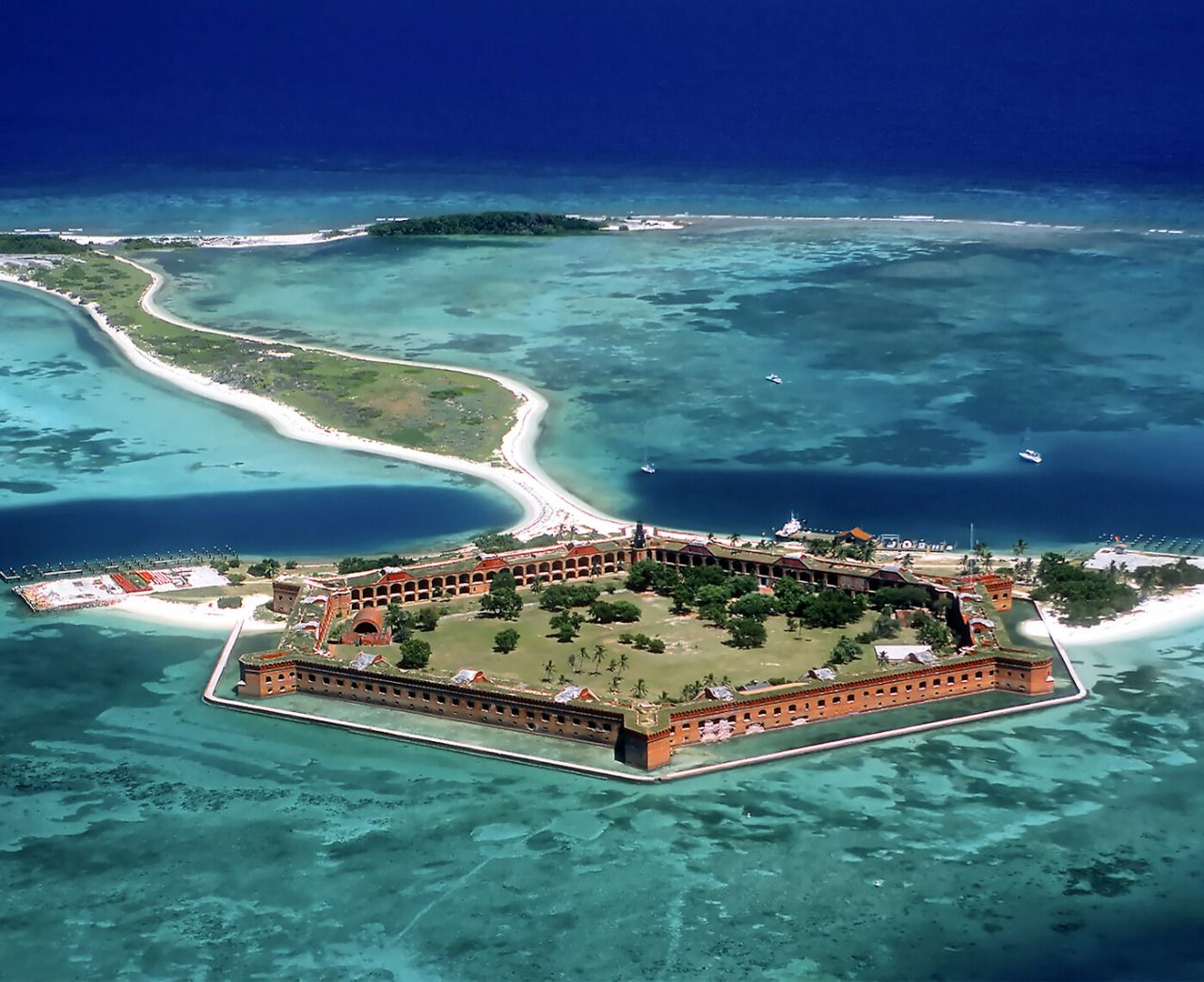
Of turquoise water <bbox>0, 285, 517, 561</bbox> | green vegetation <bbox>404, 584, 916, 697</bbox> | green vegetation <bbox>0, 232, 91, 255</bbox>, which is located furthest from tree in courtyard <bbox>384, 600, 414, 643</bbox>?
green vegetation <bbox>0, 232, 91, 255</bbox>

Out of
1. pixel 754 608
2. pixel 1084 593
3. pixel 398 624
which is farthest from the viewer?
pixel 1084 593

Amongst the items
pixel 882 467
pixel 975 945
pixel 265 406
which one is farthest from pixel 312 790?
pixel 265 406

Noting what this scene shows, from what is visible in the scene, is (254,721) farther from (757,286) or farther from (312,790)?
(757,286)

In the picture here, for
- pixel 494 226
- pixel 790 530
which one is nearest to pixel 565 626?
pixel 790 530

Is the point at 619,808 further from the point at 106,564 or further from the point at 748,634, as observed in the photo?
the point at 106,564

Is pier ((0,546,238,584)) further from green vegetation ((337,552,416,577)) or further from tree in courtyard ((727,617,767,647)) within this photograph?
tree in courtyard ((727,617,767,647))
